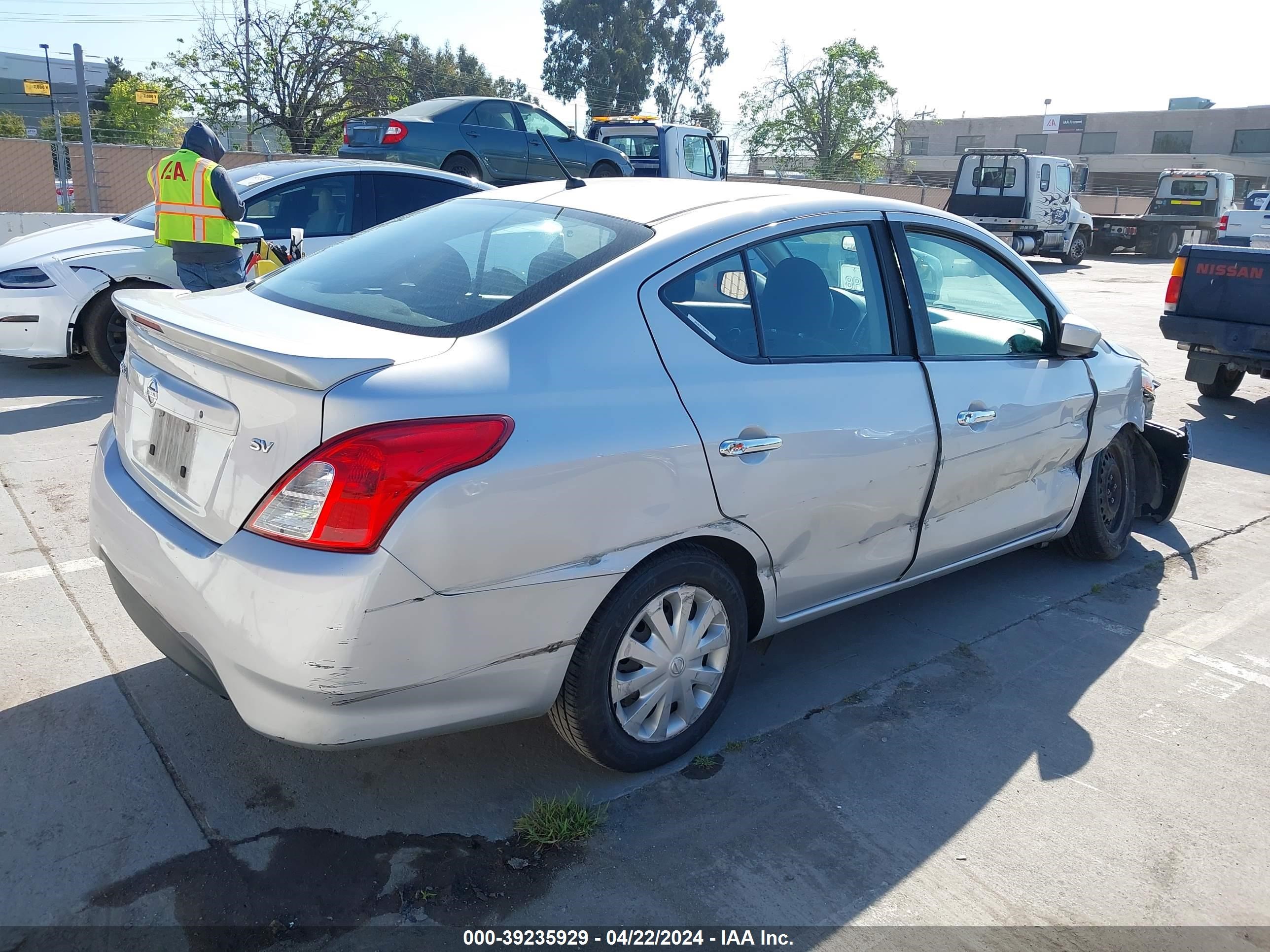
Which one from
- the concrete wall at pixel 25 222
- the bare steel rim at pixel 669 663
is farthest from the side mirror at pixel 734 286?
the concrete wall at pixel 25 222

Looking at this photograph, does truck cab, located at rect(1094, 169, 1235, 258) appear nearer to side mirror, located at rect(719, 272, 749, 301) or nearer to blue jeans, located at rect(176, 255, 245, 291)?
blue jeans, located at rect(176, 255, 245, 291)

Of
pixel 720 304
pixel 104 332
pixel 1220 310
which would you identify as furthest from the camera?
pixel 1220 310

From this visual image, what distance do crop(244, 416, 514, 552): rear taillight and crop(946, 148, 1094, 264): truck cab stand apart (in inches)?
879

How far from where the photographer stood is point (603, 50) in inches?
2384

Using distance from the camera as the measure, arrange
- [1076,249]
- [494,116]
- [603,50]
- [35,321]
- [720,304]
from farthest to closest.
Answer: [603,50] < [1076,249] < [494,116] < [35,321] < [720,304]

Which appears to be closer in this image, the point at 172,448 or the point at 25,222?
the point at 172,448

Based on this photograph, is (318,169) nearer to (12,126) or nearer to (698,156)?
(698,156)

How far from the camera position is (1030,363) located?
13.4ft

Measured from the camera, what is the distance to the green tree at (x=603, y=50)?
60.3 metres

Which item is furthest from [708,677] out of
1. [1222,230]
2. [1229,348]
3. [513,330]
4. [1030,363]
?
[1222,230]

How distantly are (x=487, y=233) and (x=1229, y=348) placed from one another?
7317 mm

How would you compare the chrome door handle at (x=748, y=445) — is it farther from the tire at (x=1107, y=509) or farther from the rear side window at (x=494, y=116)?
the rear side window at (x=494, y=116)

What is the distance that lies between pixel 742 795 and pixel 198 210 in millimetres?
5431

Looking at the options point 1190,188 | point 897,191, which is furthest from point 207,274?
point 897,191
